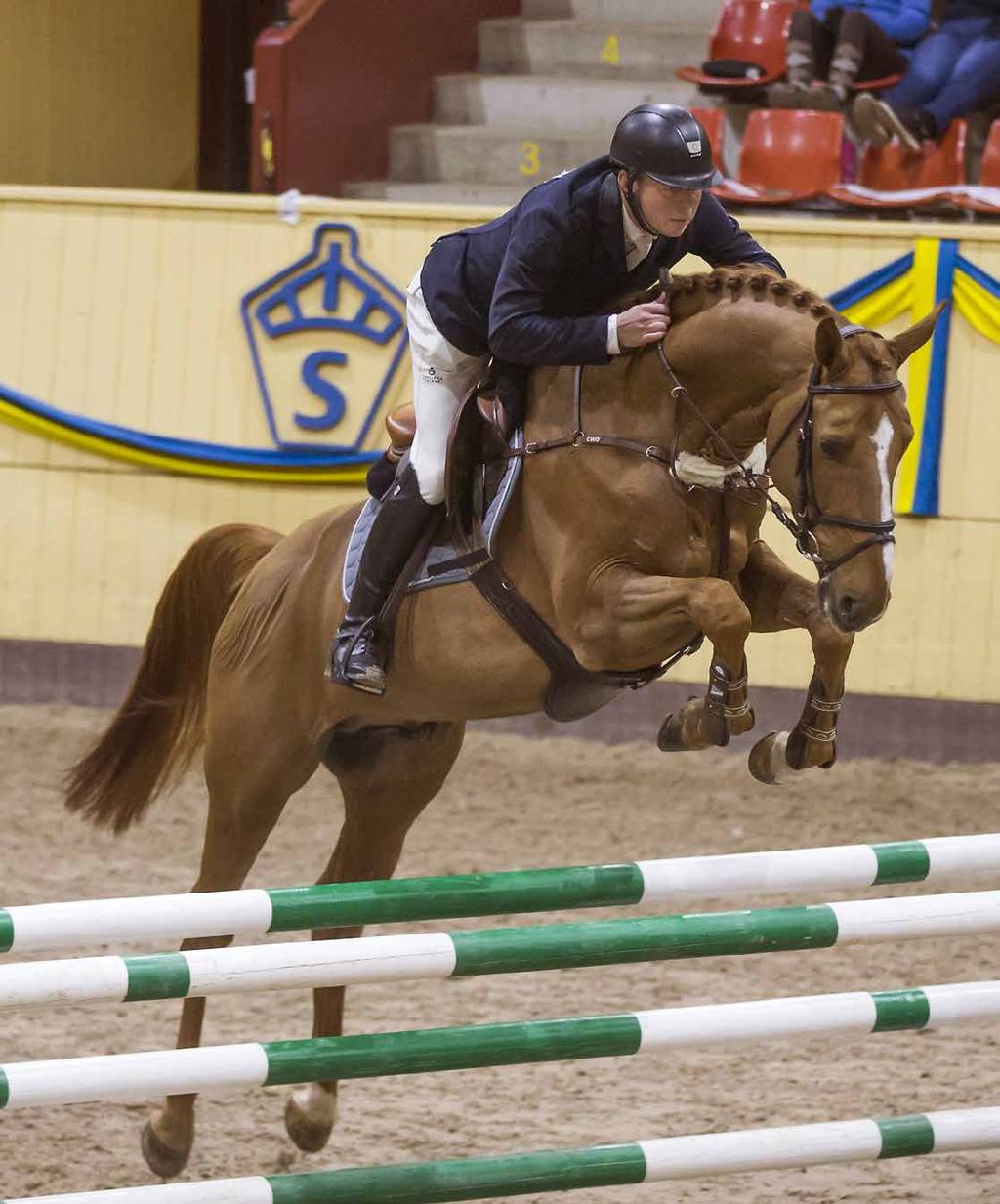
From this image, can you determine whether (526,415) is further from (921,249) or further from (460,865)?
(921,249)

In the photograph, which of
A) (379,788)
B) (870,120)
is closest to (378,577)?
(379,788)

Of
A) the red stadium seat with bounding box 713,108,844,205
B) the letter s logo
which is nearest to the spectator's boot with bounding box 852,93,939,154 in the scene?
the red stadium seat with bounding box 713,108,844,205

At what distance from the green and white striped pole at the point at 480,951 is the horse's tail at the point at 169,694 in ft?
6.30

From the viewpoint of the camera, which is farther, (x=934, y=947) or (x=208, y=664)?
(x=934, y=947)

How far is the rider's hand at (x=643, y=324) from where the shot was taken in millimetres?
3547

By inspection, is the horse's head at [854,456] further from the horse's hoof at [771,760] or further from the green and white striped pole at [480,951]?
the green and white striped pole at [480,951]

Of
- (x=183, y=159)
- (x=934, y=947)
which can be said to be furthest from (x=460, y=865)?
(x=183, y=159)

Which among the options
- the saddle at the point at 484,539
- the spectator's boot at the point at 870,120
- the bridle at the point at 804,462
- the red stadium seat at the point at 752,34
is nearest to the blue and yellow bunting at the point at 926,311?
the spectator's boot at the point at 870,120

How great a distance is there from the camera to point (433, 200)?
994 cm

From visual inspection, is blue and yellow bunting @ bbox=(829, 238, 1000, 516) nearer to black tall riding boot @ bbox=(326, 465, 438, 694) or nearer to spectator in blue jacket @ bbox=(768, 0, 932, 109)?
spectator in blue jacket @ bbox=(768, 0, 932, 109)

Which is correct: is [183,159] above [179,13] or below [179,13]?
below

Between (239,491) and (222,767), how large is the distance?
328cm

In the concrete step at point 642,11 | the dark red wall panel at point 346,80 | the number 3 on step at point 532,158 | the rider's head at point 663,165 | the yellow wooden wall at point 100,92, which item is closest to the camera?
the rider's head at point 663,165

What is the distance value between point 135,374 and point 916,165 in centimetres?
378
